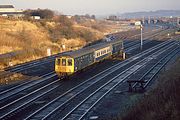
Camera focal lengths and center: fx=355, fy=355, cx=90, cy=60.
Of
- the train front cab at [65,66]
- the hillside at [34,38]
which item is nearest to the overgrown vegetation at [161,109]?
the train front cab at [65,66]

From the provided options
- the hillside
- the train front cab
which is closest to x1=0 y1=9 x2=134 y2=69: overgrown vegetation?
the hillside

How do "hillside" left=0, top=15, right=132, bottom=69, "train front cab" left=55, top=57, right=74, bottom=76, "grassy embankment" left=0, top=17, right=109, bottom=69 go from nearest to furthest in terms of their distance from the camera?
"train front cab" left=55, top=57, right=74, bottom=76
"hillside" left=0, top=15, right=132, bottom=69
"grassy embankment" left=0, top=17, right=109, bottom=69

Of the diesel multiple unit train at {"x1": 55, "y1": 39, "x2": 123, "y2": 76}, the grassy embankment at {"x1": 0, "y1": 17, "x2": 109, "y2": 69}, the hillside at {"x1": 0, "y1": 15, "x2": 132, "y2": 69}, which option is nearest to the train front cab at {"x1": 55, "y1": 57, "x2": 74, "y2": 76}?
the diesel multiple unit train at {"x1": 55, "y1": 39, "x2": 123, "y2": 76}

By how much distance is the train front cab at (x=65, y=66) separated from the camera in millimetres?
30531

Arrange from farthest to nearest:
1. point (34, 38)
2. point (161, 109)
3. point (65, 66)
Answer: point (34, 38), point (65, 66), point (161, 109)

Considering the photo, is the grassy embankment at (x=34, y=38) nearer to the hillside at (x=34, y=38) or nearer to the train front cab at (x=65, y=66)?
the hillside at (x=34, y=38)

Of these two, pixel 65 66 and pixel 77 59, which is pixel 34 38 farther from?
pixel 65 66

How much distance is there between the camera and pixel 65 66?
1204 inches

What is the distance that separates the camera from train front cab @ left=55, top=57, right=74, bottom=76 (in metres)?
30.5

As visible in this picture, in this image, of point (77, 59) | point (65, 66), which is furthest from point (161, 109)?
point (77, 59)

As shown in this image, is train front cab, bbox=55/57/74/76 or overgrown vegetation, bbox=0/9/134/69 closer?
train front cab, bbox=55/57/74/76

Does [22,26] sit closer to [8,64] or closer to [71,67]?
[8,64]

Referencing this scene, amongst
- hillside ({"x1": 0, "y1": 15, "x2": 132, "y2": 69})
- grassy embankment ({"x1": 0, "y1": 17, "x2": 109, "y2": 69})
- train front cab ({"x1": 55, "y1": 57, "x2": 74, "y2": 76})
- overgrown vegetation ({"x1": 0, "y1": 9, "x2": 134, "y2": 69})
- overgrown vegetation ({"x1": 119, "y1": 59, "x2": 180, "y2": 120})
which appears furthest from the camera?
overgrown vegetation ({"x1": 0, "y1": 9, "x2": 134, "y2": 69})

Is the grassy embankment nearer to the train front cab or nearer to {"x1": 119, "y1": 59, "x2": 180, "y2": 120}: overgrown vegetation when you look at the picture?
the train front cab
